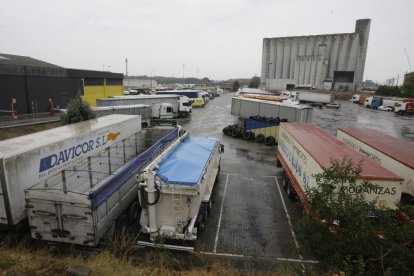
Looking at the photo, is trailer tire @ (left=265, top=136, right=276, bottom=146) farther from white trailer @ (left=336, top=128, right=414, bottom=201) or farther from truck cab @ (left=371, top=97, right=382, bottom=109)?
truck cab @ (left=371, top=97, right=382, bottom=109)

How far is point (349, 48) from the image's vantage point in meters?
99.9

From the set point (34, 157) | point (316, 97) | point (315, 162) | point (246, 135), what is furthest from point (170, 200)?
point (316, 97)

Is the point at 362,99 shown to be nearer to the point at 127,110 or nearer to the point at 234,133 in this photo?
the point at 234,133

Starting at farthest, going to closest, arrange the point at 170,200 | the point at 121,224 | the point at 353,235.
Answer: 1. the point at 121,224
2. the point at 170,200
3. the point at 353,235

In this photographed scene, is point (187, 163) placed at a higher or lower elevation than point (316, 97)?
lower

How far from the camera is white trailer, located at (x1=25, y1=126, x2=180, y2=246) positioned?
8.86 meters

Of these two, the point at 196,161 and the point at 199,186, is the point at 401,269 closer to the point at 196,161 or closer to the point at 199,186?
the point at 199,186

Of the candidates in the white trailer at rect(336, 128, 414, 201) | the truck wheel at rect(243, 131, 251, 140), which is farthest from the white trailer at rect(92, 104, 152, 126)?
the white trailer at rect(336, 128, 414, 201)

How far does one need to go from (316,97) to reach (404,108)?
780 inches

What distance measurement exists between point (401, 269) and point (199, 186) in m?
6.04

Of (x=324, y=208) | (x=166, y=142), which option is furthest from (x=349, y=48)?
(x=324, y=208)

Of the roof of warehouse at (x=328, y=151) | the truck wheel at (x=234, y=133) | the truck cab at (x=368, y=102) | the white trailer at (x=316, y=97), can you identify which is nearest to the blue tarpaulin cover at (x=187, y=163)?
the roof of warehouse at (x=328, y=151)

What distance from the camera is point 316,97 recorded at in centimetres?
7219

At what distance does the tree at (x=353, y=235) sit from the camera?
5395 millimetres
